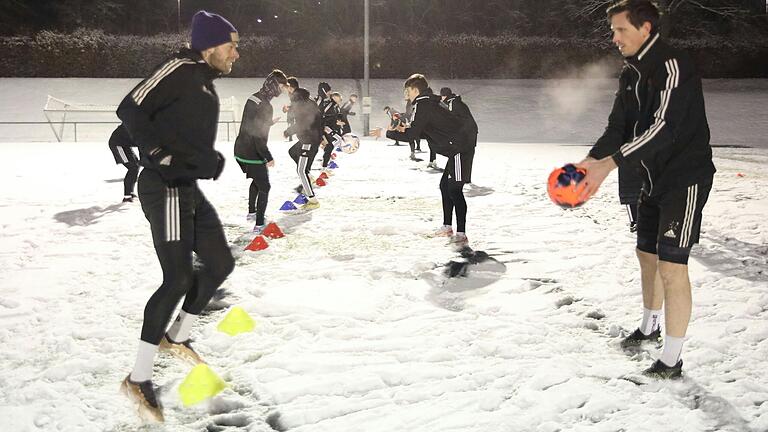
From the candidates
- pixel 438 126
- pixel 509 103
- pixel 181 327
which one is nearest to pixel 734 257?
pixel 438 126

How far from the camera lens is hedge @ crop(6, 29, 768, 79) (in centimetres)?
3195

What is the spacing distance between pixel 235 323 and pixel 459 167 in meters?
3.49

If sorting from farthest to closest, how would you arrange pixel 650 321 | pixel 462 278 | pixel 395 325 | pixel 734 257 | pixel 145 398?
pixel 734 257
pixel 462 278
pixel 395 325
pixel 650 321
pixel 145 398

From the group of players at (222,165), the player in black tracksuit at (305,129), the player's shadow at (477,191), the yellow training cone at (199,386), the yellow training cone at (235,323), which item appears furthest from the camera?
the player's shadow at (477,191)

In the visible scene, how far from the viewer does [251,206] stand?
8477 millimetres

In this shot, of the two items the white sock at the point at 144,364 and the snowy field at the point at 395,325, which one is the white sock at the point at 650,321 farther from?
the white sock at the point at 144,364

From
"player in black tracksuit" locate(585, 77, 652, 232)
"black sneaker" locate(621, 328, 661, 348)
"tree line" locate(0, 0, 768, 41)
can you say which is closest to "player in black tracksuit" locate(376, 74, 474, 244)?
"player in black tracksuit" locate(585, 77, 652, 232)

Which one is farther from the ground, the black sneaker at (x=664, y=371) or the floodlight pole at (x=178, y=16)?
the floodlight pole at (x=178, y=16)

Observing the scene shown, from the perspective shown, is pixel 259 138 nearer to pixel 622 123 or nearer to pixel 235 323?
pixel 235 323

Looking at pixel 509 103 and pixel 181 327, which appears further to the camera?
pixel 509 103

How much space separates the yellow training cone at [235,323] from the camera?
15.2ft

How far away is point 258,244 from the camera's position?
7164mm

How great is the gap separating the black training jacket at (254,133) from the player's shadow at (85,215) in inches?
92.8

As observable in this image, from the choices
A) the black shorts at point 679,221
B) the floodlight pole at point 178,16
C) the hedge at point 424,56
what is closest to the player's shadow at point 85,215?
the black shorts at point 679,221
